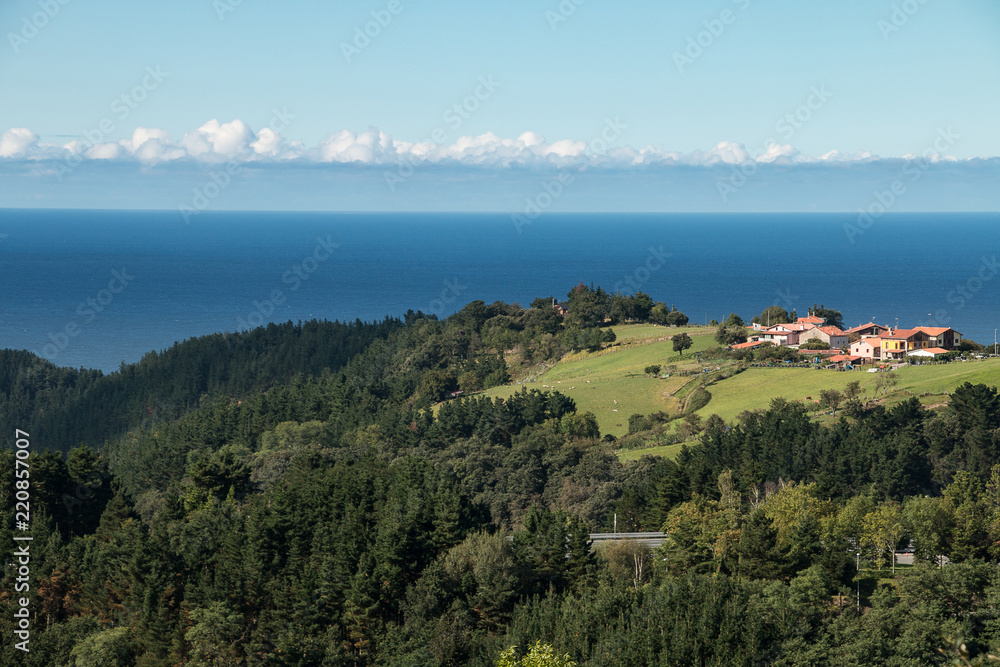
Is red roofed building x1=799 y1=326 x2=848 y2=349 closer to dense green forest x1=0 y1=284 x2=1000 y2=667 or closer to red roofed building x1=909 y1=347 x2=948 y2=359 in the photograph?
red roofed building x1=909 y1=347 x2=948 y2=359

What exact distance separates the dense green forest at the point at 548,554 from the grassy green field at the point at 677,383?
5.09 meters

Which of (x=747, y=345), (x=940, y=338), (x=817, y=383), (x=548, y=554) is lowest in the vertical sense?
(x=548, y=554)

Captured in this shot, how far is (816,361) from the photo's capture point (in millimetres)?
80562

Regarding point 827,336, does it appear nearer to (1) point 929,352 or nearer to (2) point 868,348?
(2) point 868,348

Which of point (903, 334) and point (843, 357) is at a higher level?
point (903, 334)

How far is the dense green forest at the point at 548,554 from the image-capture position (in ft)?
99.2

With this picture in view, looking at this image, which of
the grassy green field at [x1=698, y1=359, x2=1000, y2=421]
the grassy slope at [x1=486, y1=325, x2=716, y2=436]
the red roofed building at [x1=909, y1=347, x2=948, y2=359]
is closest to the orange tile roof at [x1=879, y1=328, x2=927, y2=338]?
the red roofed building at [x1=909, y1=347, x2=948, y2=359]

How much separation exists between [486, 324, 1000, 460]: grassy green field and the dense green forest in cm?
509

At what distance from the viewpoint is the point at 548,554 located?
35.7 metres

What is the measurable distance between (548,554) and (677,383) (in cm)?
4721

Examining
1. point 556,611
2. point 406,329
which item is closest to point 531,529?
point 556,611

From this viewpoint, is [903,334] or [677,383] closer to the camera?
[677,383]

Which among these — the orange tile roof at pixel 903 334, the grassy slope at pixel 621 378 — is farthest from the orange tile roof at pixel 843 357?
the grassy slope at pixel 621 378

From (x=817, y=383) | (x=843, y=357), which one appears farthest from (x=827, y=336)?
(x=817, y=383)
